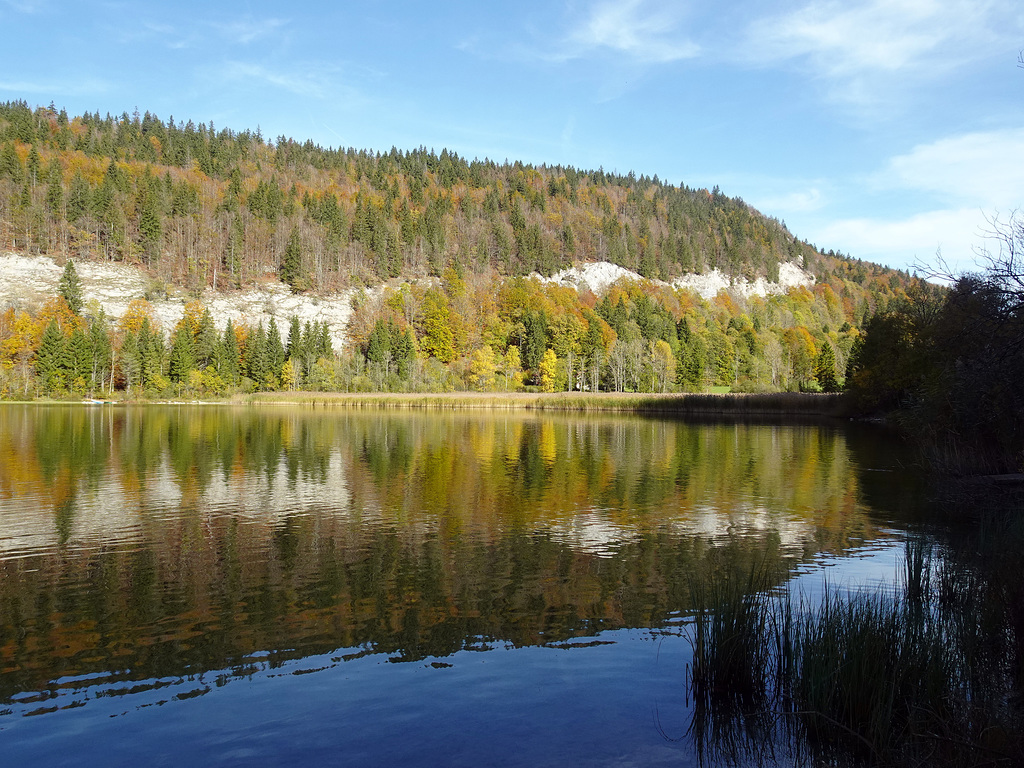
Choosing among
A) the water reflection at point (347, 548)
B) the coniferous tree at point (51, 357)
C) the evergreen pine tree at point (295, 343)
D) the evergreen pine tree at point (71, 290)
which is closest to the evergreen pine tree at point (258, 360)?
the evergreen pine tree at point (295, 343)

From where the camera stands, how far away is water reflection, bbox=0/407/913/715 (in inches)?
369

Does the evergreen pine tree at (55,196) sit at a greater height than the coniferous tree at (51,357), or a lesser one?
greater

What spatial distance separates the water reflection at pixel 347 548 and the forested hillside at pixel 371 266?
2912 inches

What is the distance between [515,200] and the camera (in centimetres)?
18775

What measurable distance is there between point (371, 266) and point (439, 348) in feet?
125

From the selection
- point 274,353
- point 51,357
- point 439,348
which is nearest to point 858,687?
point 51,357

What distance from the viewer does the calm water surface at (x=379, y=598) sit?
23.5 ft

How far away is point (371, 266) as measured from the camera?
14662cm

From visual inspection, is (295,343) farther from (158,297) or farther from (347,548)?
(347,548)

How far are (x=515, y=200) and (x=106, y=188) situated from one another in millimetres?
96717

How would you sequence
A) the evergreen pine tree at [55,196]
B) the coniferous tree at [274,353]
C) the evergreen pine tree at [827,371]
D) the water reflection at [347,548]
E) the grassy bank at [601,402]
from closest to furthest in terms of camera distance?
the water reflection at [347,548] → the grassy bank at [601,402] → the coniferous tree at [274,353] → the evergreen pine tree at [827,371] → the evergreen pine tree at [55,196]

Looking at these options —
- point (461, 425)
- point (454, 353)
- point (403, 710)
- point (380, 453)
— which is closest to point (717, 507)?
point (403, 710)

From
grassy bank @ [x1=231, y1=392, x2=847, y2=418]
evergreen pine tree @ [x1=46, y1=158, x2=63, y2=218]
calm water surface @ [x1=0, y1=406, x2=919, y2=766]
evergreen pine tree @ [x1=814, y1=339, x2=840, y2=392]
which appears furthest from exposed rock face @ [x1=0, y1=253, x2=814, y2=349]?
calm water surface @ [x1=0, y1=406, x2=919, y2=766]

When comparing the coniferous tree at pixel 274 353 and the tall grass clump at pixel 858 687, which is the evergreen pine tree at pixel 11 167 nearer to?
the coniferous tree at pixel 274 353
